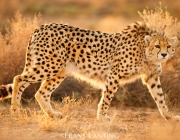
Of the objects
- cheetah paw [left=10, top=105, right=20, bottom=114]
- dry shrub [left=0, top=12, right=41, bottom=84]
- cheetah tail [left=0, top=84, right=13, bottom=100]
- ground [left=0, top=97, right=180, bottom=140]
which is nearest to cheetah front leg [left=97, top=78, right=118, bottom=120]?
ground [left=0, top=97, right=180, bottom=140]

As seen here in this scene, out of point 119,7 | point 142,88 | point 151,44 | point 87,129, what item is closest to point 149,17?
point 142,88

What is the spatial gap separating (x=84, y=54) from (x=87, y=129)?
122cm

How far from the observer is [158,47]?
7.12 meters

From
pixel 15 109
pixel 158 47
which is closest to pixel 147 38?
pixel 158 47

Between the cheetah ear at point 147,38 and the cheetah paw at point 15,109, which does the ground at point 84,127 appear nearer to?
the cheetah paw at point 15,109

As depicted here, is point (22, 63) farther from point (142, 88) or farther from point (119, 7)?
point (119, 7)

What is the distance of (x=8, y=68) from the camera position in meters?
8.71

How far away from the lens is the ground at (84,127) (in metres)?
6.26

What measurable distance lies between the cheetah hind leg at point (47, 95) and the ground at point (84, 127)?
220mm

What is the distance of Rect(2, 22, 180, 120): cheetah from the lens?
23.4 ft

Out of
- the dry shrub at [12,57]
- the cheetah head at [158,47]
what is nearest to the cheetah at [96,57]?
the cheetah head at [158,47]

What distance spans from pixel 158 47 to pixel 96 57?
2.72 ft

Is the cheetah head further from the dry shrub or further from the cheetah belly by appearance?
the dry shrub

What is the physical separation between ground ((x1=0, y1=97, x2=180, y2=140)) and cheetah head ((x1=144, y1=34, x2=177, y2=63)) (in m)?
0.86
